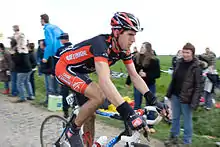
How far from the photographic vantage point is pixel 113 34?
3.64 m

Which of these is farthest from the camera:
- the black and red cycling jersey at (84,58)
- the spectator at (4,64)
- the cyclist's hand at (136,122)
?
the spectator at (4,64)

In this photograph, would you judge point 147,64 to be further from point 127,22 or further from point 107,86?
point 107,86

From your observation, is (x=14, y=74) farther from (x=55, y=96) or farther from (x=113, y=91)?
(x=113, y=91)

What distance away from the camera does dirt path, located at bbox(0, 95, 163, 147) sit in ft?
20.5

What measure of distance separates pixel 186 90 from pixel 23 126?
158 inches

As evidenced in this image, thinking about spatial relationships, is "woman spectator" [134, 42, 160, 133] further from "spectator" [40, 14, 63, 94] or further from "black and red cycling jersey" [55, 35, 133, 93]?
"black and red cycling jersey" [55, 35, 133, 93]

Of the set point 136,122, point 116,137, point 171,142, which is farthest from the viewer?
point 171,142

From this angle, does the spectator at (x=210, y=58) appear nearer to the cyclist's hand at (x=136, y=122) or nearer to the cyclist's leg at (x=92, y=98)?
the cyclist's leg at (x=92, y=98)

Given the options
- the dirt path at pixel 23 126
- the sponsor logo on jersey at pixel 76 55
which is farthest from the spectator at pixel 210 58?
the sponsor logo on jersey at pixel 76 55

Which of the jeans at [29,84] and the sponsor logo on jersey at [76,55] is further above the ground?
the sponsor logo on jersey at [76,55]

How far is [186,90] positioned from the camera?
235 inches

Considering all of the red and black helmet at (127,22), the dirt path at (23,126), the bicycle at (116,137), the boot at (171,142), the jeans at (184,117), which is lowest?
the dirt path at (23,126)

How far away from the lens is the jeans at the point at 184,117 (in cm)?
608

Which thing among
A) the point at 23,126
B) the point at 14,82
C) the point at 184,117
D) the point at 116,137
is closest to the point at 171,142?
the point at 184,117
